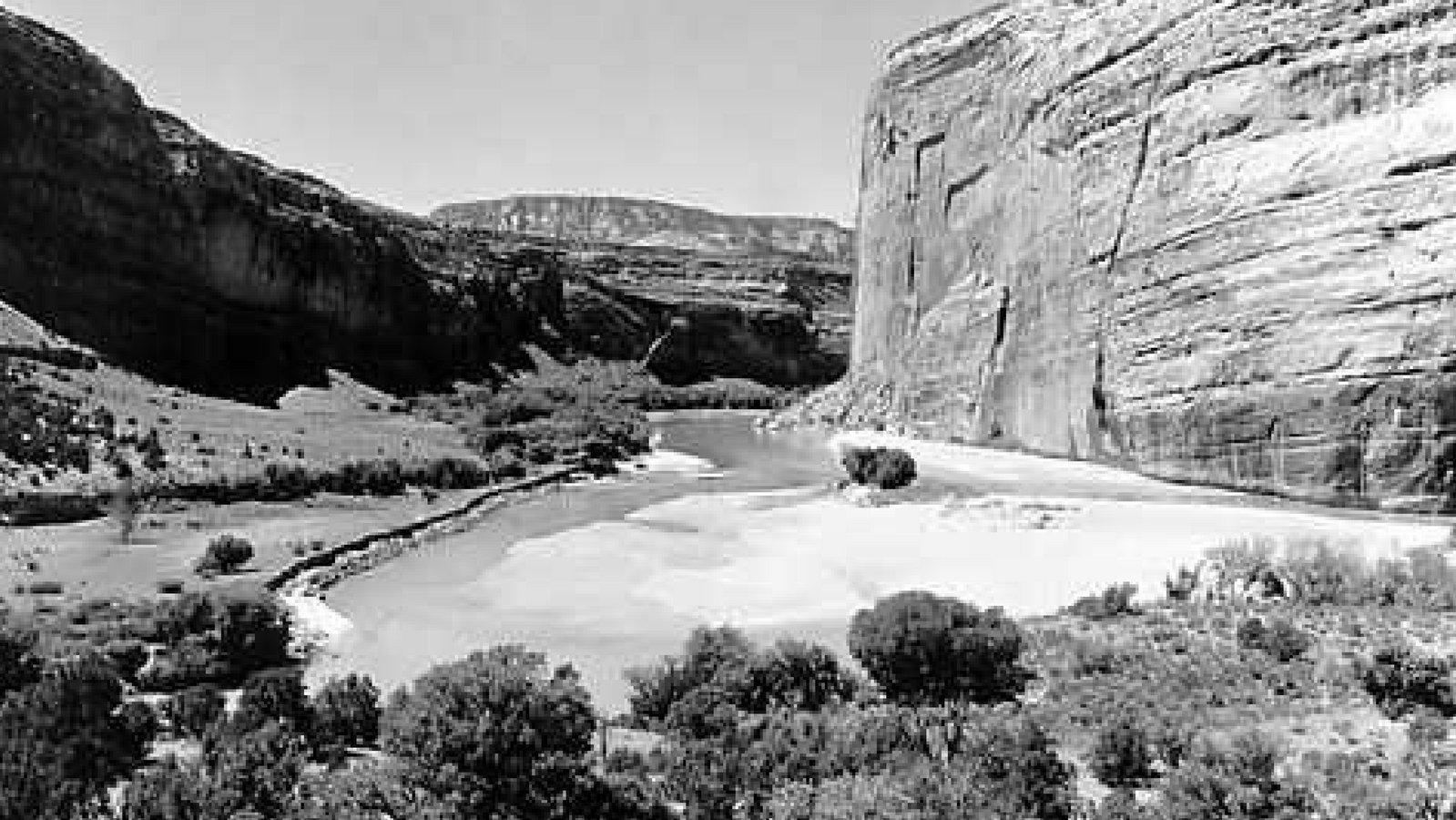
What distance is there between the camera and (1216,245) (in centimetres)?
4797

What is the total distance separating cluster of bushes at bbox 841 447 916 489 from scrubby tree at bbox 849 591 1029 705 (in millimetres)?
30064

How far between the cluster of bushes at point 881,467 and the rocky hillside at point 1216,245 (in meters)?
9.25

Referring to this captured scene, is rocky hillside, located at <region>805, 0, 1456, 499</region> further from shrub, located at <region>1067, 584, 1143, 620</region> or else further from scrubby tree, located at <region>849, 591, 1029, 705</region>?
scrubby tree, located at <region>849, 591, 1029, 705</region>

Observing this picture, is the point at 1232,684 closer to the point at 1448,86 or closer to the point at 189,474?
the point at 1448,86

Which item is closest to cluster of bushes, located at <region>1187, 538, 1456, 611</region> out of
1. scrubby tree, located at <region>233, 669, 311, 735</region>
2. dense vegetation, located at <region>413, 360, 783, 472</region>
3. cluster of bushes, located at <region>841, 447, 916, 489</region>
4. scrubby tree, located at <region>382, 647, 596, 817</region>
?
scrubby tree, located at <region>382, 647, 596, 817</region>

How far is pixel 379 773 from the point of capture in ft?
54.1

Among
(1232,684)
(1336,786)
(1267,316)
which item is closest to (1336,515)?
(1267,316)

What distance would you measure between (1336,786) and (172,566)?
33.0 m

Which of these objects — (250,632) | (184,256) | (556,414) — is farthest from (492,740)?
(556,414)

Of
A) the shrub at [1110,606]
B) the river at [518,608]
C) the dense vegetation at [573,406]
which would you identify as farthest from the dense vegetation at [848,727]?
the dense vegetation at [573,406]

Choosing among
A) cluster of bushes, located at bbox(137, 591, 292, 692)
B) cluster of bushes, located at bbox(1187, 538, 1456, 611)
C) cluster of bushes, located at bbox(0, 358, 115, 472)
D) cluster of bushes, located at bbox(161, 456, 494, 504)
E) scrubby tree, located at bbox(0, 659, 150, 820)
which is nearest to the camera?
scrubby tree, located at bbox(0, 659, 150, 820)

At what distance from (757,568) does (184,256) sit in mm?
66164

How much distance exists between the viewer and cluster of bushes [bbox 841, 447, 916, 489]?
177 ft

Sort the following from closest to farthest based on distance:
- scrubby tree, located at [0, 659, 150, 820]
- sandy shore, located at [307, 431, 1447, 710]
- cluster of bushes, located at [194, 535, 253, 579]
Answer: scrubby tree, located at [0, 659, 150, 820] → sandy shore, located at [307, 431, 1447, 710] → cluster of bushes, located at [194, 535, 253, 579]
